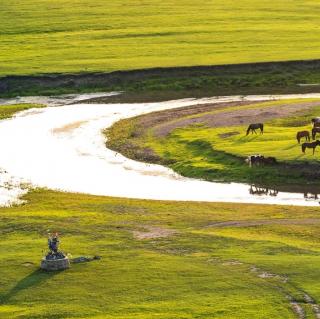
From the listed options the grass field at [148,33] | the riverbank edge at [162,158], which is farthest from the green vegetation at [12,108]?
the riverbank edge at [162,158]

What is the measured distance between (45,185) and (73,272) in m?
20.0

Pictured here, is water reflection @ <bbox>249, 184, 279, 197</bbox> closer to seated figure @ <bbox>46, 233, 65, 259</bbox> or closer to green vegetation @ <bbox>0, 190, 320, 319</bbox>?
green vegetation @ <bbox>0, 190, 320, 319</bbox>

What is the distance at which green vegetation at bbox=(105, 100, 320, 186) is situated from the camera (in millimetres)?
58938

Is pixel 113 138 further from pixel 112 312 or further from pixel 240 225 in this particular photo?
pixel 112 312

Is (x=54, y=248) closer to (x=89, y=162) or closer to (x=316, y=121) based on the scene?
(x=89, y=162)

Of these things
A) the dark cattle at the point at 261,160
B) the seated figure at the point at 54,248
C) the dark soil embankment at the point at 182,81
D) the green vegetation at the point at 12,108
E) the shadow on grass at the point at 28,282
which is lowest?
the shadow on grass at the point at 28,282

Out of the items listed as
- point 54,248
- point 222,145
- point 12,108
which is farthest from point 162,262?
point 12,108

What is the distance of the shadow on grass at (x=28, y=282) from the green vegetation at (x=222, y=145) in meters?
21.7

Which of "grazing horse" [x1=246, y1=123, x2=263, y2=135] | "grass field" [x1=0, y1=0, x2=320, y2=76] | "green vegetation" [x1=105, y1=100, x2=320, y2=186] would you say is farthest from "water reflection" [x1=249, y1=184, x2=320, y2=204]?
"grass field" [x1=0, y1=0, x2=320, y2=76]

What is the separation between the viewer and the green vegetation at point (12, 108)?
82.2 metres

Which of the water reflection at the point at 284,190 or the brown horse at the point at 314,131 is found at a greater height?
the brown horse at the point at 314,131

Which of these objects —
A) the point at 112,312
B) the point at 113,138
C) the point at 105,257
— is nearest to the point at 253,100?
the point at 113,138

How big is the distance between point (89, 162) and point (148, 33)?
46988mm

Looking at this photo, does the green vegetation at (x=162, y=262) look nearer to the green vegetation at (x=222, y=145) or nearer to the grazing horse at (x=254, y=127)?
the green vegetation at (x=222, y=145)
